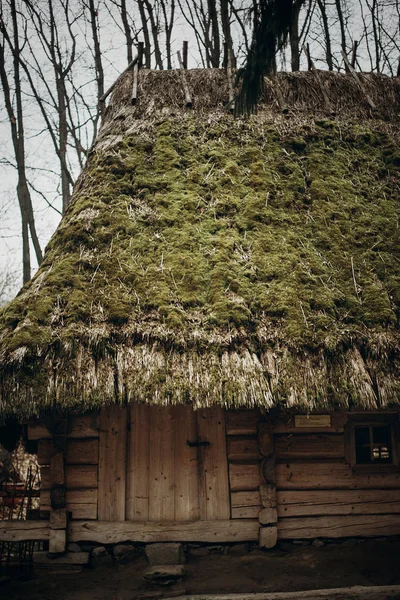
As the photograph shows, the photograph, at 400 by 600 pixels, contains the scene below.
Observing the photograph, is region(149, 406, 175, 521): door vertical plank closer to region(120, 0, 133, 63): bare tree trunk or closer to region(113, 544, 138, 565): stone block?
region(113, 544, 138, 565): stone block

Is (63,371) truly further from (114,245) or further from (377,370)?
(377,370)

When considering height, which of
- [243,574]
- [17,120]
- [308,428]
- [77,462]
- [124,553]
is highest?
[17,120]

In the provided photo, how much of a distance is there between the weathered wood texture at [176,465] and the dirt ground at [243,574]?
55 cm

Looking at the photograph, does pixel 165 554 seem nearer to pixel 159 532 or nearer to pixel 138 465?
pixel 159 532

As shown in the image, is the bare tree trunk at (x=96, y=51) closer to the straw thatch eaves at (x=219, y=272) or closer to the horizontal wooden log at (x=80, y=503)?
the straw thatch eaves at (x=219, y=272)

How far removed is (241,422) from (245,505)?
39.9 inches

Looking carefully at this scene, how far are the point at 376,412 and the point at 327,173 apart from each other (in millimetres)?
3673

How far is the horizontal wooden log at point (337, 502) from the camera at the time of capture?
6438 mm

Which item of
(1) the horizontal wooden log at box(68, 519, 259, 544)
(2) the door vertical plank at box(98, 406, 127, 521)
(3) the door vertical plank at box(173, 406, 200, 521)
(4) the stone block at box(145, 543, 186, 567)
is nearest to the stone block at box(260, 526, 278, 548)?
(1) the horizontal wooden log at box(68, 519, 259, 544)

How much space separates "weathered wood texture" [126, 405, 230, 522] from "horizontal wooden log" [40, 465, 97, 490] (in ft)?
1.52

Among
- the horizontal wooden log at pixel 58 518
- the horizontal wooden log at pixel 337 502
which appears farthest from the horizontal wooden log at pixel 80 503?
the horizontal wooden log at pixel 337 502

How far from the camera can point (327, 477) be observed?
6578 mm

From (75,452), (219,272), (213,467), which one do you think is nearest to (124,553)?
(75,452)

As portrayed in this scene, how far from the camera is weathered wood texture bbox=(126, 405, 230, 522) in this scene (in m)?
6.34
